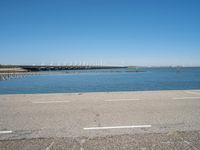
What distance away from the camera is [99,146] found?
12.0ft

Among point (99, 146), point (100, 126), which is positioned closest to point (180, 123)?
point (100, 126)

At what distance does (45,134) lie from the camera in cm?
437

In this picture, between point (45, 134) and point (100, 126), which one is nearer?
point (45, 134)

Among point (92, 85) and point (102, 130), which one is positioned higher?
point (102, 130)

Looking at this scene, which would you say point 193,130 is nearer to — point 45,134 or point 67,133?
point 67,133

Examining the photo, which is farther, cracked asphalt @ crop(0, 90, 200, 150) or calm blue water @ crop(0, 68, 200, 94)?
calm blue water @ crop(0, 68, 200, 94)

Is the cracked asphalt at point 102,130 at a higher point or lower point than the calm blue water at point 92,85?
higher

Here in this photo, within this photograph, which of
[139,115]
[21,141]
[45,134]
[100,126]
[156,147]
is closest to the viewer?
[156,147]

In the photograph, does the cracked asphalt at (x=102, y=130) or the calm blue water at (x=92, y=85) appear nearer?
the cracked asphalt at (x=102, y=130)

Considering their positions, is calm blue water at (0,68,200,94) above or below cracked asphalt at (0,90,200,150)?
below

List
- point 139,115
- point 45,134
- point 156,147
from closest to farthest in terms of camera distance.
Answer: point 156,147 < point 45,134 < point 139,115

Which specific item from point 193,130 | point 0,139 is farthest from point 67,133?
point 193,130

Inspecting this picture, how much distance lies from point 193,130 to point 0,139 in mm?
5301

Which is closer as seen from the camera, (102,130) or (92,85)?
(102,130)
